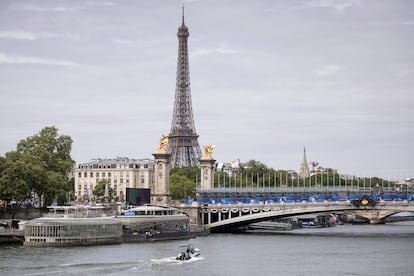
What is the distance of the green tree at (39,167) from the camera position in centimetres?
9844

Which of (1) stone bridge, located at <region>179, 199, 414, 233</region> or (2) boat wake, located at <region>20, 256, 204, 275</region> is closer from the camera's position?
(2) boat wake, located at <region>20, 256, 204, 275</region>

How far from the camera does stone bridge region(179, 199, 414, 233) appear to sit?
104 meters

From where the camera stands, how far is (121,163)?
182 meters

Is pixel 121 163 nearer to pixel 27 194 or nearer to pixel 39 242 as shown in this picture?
pixel 27 194

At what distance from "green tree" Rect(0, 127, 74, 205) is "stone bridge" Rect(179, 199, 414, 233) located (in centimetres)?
1540

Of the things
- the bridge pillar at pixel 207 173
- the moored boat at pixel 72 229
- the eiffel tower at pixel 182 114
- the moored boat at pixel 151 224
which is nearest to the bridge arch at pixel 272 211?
the bridge pillar at pixel 207 173

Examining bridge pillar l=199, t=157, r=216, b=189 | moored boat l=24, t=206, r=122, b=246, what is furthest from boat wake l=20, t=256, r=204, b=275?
bridge pillar l=199, t=157, r=216, b=189

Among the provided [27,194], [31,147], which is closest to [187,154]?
[31,147]

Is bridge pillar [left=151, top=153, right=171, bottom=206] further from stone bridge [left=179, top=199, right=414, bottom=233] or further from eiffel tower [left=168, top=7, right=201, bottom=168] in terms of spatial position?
eiffel tower [left=168, top=7, right=201, bottom=168]

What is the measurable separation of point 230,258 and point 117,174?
345ft

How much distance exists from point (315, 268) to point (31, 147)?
55432mm

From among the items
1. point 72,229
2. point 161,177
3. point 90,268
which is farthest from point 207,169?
point 90,268

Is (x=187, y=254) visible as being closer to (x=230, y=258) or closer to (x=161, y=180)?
(x=230, y=258)

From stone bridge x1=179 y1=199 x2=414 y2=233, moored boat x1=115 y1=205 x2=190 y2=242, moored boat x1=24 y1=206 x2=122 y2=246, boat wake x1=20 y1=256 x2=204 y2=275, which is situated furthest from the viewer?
stone bridge x1=179 y1=199 x2=414 y2=233
